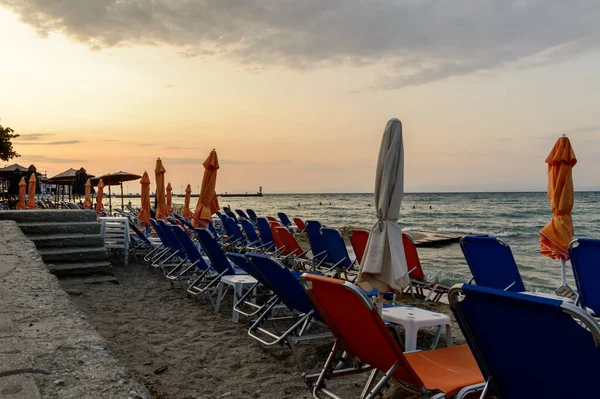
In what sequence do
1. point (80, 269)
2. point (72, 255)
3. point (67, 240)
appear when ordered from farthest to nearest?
point (67, 240) < point (72, 255) < point (80, 269)

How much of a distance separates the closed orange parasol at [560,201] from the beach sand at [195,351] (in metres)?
1.75

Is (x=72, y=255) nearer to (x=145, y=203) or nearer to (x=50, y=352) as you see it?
(x=50, y=352)

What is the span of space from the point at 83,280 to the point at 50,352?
14.3 feet

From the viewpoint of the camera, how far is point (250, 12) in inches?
365

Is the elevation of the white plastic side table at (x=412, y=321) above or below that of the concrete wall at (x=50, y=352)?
below

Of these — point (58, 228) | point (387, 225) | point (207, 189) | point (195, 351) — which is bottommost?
point (195, 351)

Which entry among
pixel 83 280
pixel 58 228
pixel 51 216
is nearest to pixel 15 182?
pixel 51 216

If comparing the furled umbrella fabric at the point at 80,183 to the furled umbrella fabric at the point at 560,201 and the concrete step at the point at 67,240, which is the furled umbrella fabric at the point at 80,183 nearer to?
the concrete step at the point at 67,240

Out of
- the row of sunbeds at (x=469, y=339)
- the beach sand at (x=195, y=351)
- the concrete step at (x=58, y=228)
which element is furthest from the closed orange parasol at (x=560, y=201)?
the concrete step at (x=58, y=228)

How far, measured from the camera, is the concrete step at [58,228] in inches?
281

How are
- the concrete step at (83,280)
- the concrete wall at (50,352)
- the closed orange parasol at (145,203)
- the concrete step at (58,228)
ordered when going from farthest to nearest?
1. the closed orange parasol at (145,203)
2. the concrete step at (58,228)
3. the concrete step at (83,280)
4. the concrete wall at (50,352)

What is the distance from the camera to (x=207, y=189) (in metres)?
9.24

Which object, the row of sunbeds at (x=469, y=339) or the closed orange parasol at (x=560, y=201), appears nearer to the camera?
the row of sunbeds at (x=469, y=339)

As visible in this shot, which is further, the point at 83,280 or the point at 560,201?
the point at 83,280
